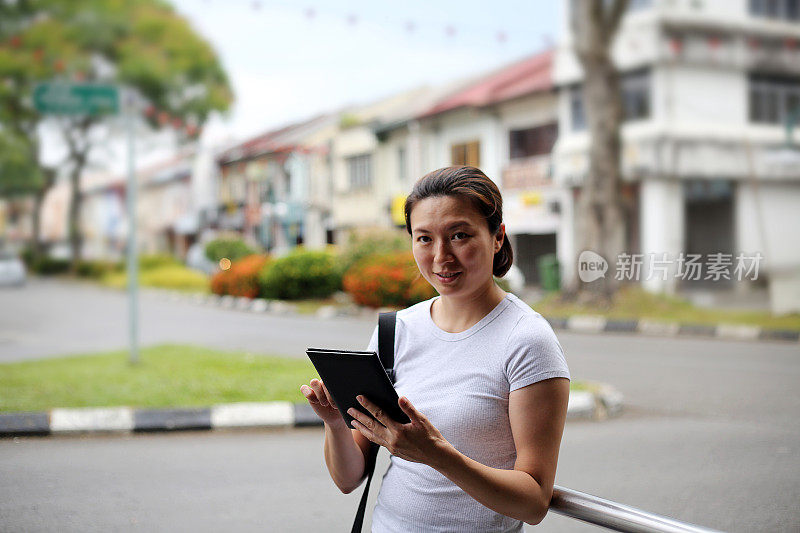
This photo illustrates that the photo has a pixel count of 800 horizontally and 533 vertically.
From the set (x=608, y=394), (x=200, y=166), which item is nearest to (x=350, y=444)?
(x=608, y=394)

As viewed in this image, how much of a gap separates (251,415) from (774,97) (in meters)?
4.75

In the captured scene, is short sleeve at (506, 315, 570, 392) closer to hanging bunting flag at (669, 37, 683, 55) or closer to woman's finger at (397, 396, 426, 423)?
woman's finger at (397, 396, 426, 423)

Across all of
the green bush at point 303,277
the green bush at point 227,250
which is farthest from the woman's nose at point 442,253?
the green bush at point 227,250

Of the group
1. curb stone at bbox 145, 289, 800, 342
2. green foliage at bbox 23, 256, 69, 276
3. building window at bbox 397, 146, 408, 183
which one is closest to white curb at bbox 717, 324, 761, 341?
curb stone at bbox 145, 289, 800, 342

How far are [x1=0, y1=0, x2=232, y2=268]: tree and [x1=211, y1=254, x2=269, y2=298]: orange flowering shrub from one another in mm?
3768

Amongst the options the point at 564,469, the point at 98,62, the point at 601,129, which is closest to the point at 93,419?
the point at 564,469

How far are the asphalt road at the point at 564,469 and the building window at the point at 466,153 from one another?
12.3m

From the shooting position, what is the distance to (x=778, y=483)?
2541mm

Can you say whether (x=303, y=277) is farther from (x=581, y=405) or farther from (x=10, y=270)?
(x=581, y=405)

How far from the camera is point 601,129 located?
11320 millimetres

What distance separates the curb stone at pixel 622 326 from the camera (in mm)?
6391

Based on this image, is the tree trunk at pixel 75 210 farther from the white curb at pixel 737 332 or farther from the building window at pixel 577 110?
the white curb at pixel 737 332

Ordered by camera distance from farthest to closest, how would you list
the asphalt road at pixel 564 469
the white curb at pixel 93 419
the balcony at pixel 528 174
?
the balcony at pixel 528 174 < the white curb at pixel 93 419 < the asphalt road at pixel 564 469

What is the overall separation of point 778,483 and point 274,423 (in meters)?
2.74
